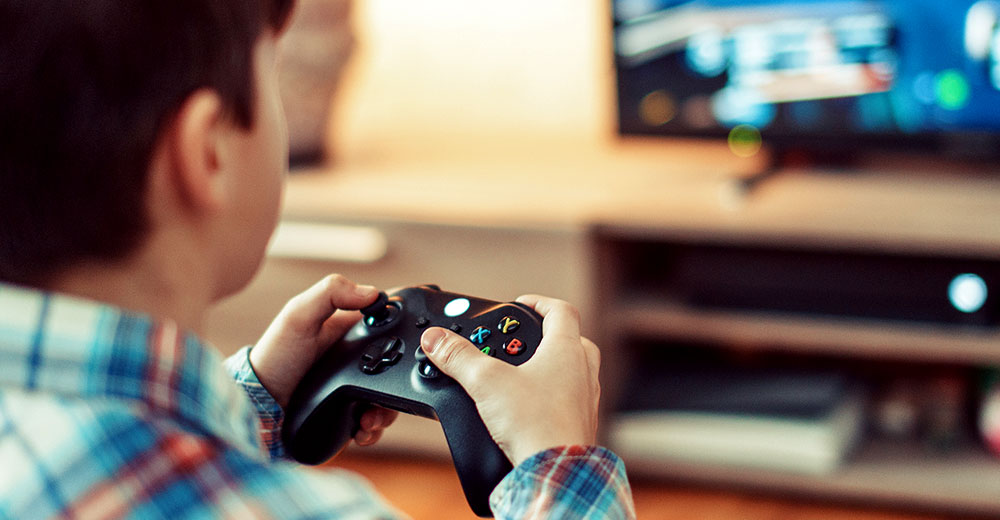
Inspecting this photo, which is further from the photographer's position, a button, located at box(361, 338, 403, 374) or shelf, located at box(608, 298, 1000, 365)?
shelf, located at box(608, 298, 1000, 365)

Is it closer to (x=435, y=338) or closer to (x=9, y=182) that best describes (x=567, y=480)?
(x=435, y=338)

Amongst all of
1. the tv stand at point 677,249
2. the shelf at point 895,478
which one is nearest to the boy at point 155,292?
the tv stand at point 677,249

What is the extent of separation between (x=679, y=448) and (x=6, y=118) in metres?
1.35

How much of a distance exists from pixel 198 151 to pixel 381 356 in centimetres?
18

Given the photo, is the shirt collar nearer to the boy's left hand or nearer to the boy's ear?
the boy's ear

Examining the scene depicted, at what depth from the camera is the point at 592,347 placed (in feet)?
2.12

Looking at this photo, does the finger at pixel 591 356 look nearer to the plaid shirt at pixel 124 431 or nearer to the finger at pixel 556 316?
the finger at pixel 556 316

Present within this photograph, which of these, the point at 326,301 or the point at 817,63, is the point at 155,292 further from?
the point at 817,63

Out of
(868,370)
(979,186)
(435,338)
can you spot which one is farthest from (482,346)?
(868,370)

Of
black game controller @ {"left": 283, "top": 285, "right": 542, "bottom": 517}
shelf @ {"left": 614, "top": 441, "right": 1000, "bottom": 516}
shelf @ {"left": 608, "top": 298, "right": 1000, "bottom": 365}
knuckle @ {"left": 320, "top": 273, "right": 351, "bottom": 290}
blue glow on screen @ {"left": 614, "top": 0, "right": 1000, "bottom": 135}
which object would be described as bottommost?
shelf @ {"left": 614, "top": 441, "right": 1000, "bottom": 516}

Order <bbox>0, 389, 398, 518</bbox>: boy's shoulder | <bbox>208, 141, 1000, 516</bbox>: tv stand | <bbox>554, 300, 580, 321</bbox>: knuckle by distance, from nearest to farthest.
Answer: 1. <bbox>0, 389, 398, 518</bbox>: boy's shoulder
2. <bbox>554, 300, 580, 321</bbox>: knuckle
3. <bbox>208, 141, 1000, 516</bbox>: tv stand

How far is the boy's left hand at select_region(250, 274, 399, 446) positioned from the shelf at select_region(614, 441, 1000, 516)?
3.53ft

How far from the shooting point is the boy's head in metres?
0.48

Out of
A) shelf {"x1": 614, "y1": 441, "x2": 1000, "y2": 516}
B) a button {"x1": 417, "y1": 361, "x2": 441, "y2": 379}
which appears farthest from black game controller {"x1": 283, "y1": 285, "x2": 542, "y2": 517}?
shelf {"x1": 614, "y1": 441, "x2": 1000, "y2": 516}
